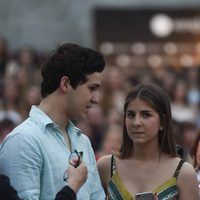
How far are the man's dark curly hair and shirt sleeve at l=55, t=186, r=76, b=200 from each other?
650 millimetres

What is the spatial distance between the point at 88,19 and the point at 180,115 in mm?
4438

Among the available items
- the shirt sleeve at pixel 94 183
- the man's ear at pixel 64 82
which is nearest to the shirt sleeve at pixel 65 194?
the shirt sleeve at pixel 94 183

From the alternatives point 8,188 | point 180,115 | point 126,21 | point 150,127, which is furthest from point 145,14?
point 8,188

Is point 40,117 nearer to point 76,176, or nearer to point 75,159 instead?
point 75,159

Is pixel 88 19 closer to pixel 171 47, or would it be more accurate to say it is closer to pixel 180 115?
pixel 171 47

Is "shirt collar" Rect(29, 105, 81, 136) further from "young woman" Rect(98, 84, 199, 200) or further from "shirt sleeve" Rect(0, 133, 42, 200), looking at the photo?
"young woman" Rect(98, 84, 199, 200)

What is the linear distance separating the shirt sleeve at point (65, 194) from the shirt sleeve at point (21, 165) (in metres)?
0.13

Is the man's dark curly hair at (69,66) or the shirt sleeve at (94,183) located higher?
the man's dark curly hair at (69,66)

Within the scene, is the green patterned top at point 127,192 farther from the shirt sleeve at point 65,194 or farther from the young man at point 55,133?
the shirt sleeve at point 65,194

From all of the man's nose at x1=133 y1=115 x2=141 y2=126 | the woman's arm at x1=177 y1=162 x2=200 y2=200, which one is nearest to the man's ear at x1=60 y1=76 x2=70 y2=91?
the man's nose at x1=133 y1=115 x2=141 y2=126

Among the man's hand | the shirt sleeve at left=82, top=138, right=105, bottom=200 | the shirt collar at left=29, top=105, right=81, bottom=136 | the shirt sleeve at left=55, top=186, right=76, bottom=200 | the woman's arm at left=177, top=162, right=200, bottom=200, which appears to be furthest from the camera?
the woman's arm at left=177, top=162, right=200, bottom=200

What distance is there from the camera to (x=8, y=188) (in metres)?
5.29

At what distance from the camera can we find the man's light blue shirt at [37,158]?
5.45 meters

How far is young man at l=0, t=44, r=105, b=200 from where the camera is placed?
5461mm
